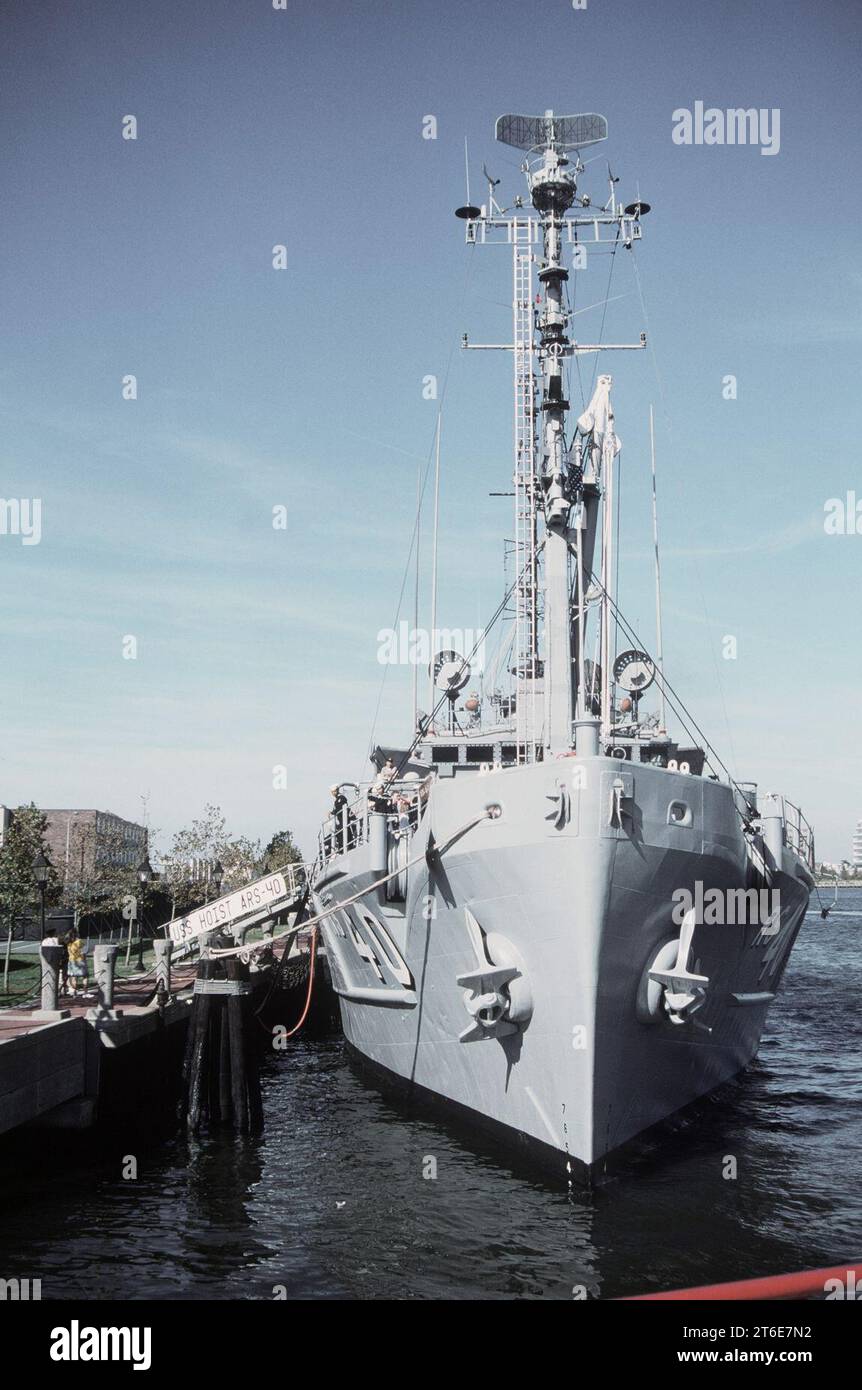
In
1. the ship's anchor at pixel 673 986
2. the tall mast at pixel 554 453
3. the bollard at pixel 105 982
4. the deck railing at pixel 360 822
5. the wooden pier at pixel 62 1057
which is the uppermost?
the tall mast at pixel 554 453

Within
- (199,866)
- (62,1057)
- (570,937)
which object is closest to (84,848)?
(199,866)

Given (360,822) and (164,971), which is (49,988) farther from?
(360,822)

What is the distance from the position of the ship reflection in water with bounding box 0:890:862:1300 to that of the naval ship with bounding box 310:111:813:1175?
2.33ft

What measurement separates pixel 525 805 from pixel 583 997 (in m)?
2.42

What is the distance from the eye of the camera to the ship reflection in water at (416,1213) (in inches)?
421

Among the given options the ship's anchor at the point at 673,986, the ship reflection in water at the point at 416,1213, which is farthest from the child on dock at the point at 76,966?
the ship's anchor at the point at 673,986

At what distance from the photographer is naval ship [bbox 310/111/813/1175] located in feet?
41.5

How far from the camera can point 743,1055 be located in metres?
19.0

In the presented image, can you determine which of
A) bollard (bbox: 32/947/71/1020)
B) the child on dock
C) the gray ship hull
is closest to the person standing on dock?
the child on dock

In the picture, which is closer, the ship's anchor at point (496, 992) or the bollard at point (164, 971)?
the ship's anchor at point (496, 992)

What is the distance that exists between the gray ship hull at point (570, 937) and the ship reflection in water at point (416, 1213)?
762 millimetres

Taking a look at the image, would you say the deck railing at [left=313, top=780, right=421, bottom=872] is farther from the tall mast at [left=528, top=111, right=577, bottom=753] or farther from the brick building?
the brick building

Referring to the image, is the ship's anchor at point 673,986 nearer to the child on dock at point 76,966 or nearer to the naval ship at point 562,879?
the naval ship at point 562,879
